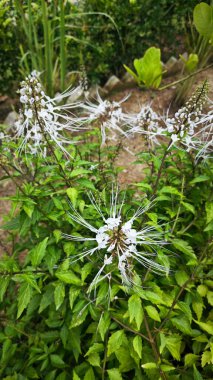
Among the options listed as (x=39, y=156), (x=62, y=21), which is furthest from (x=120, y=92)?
(x=39, y=156)

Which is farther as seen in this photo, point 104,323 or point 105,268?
point 105,268

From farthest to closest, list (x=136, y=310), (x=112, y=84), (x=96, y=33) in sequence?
(x=112, y=84) < (x=96, y=33) < (x=136, y=310)

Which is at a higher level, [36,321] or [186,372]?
[186,372]

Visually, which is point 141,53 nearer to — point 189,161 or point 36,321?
point 189,161

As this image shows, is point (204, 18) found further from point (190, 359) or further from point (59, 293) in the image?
point (190, 359)

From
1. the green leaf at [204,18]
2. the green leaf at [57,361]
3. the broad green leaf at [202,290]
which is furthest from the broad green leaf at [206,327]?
the green leaf at [204,18]

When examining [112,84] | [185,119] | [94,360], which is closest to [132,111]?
[112,84]
